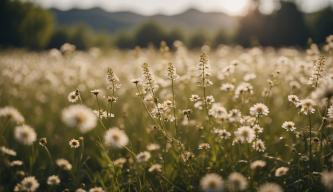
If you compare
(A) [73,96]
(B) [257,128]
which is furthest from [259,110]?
(A) [73,96]

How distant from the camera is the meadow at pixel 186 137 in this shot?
2556 millimetres

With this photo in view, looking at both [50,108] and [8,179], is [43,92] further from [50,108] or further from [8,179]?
[8,179]

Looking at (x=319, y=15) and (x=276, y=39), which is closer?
(x=276, y=39)

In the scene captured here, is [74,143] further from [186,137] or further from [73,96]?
[186,137]

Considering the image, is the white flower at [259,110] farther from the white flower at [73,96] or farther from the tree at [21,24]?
the tree at [21,24]

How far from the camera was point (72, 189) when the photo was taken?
329 centimetres

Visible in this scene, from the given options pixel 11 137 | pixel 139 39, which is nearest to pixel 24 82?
pixel 11 137

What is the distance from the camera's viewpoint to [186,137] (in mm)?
3934

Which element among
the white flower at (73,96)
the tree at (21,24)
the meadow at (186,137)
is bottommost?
the meadow at (186,137)

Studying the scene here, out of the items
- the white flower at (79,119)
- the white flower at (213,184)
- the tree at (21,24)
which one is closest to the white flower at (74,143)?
the white flower at (79,119)

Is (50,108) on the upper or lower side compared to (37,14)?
lower

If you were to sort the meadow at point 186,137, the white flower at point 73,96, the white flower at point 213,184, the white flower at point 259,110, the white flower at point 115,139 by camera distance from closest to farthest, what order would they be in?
the white flower at point 213,184, the white flower at point 115,139, the meadow at point 186,137, the white flower at point 259,110, the white flower at point 73,96

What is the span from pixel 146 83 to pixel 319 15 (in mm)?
42672

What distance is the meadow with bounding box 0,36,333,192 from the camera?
2.56 m
